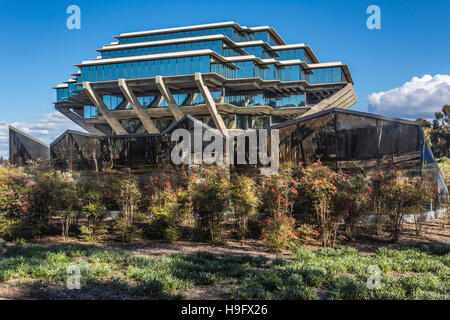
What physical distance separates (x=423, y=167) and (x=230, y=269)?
11953mm

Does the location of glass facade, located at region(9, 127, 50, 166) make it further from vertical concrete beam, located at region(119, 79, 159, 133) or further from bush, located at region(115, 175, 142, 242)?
vertical concrete beam, located at region(119, 79, 159, 133)

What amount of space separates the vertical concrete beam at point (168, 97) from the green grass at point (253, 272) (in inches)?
1685

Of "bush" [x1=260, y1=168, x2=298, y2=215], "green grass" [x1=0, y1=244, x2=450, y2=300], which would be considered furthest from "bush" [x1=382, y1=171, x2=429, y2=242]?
"bush" [x1=260, y1=168, x2=298, y2=215]

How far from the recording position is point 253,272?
7.20 meters

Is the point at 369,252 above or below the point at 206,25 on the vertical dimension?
below

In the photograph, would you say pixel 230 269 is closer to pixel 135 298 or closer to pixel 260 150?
pixel 135 298

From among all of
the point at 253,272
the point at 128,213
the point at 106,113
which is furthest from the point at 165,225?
the point at 106,113

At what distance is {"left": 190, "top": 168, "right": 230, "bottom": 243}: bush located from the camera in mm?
10727

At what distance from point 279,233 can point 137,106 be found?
46.9 meters

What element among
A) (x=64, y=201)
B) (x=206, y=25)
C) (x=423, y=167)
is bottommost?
(x=64, y=201)

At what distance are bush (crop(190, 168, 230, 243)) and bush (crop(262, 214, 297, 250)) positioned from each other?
1.53 meters

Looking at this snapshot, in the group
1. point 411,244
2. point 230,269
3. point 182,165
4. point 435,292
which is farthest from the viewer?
point 182,165
